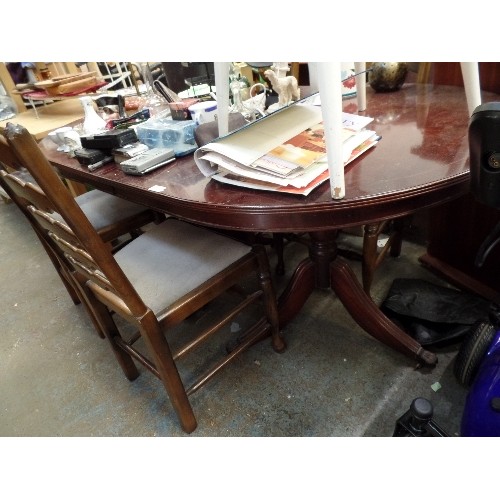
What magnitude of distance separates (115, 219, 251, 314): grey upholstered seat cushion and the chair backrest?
3.8 inches

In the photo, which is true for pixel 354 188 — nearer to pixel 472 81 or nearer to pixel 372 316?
pixel 472 81

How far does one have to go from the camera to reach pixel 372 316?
108cm

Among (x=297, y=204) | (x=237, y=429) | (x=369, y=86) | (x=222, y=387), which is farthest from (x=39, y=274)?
(x=369, y=86)

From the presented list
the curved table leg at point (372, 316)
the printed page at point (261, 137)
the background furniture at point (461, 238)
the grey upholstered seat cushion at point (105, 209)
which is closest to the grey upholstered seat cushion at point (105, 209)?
the grey upholstered seat cushion at point (105, 209)

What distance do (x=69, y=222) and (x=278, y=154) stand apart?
434 millimetres

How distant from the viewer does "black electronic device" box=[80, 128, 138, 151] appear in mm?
981

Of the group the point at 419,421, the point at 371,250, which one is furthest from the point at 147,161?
the point at 419,421

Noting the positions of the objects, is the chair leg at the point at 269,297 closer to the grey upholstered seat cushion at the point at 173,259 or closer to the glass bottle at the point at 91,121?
the grey upholstered seat cushion at the point at 173,259

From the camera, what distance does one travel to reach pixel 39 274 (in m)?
1.89

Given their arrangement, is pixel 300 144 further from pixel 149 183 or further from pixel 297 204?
pixel 149 183

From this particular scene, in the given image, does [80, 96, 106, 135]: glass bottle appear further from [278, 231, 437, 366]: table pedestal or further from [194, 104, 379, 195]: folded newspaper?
[278, 231, 437, 366]: table pedestal

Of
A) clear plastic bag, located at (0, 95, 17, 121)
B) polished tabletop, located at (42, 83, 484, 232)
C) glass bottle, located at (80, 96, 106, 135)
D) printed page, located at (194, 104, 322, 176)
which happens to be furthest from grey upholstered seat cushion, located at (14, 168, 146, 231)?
clear plastic bag, located at (0, 95, 17, 121)

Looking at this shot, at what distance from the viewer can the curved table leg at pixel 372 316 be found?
1.06 metres

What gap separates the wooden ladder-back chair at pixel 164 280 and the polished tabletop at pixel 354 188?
0.20 meters
